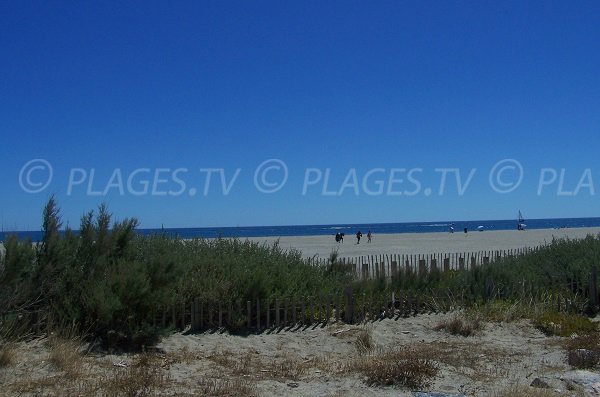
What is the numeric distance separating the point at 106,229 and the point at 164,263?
4.12 ft

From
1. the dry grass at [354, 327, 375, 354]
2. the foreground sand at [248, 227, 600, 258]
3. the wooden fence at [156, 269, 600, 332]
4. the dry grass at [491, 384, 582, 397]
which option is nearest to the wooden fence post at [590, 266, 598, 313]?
the wooden fence at [156, 269, 600, 332]

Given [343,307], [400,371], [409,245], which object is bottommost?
[400,371]

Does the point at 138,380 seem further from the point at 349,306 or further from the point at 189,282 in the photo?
the point at 349,306

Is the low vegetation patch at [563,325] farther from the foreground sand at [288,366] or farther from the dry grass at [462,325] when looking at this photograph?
the dry grass at [462,325]

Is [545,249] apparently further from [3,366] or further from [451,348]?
[3,366]

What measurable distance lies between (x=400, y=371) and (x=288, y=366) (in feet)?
5.36

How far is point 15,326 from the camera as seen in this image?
343 inches

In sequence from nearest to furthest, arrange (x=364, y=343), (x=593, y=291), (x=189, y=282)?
(x=364, y=343) < (x=189, y=282) < (x=593, y=291)

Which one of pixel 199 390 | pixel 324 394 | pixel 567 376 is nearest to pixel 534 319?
pixel 567 376

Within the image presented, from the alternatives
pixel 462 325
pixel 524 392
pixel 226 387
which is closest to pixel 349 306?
pixel 462 325

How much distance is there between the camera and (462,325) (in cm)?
1087

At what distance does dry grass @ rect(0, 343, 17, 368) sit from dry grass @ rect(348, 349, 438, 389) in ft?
13.4

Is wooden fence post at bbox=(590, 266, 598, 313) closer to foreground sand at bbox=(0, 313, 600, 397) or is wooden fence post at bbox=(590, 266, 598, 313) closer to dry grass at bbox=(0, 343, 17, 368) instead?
foreground sand at bbox=(0, 313, 600, 397)

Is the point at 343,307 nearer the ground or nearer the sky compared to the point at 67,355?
nearer the sky
